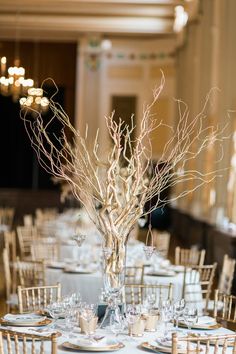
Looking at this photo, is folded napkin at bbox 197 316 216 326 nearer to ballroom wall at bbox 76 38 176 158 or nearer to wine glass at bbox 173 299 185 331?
Result: wine glass at bbox 173 299 185 331

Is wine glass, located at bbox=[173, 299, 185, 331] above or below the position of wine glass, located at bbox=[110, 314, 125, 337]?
above

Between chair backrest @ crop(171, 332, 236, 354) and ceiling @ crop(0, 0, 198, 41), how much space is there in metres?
14.4

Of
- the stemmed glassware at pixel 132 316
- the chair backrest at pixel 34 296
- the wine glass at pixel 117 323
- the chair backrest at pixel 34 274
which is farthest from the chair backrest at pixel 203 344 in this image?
the chair backrest at pixel 34 274

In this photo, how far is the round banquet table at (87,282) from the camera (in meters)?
7.89

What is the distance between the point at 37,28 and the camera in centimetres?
2202

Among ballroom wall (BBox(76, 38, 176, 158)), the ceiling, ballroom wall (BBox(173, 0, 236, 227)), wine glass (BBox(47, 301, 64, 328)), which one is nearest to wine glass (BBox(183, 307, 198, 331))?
wine glass (BBox(47, 301, 64, 328))

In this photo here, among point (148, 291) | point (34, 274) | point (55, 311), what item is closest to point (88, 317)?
point (55, 311)

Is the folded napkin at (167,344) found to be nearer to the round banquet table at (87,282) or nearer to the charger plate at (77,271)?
the round banquet table at (87,282)

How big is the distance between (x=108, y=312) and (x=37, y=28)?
1763 cm

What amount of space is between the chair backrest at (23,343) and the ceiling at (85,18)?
14.5 meters

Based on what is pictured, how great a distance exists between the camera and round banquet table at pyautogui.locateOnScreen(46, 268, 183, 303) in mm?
7895

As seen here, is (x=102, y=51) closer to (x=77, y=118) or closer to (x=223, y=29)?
(x=77, y=118)

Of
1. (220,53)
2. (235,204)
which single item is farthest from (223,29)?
(235,204)

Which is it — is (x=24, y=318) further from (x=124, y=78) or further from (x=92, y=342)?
(x=124, y=78)
